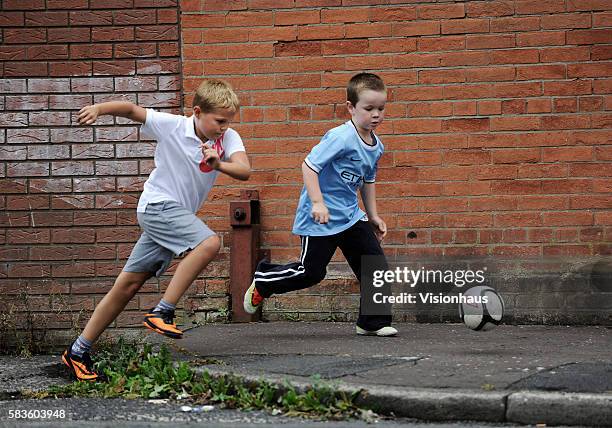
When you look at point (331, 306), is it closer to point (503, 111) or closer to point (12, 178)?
point (503, 111)

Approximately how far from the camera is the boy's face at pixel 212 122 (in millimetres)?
5602

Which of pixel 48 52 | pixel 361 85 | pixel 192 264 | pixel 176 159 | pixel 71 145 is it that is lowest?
pixel 192 264

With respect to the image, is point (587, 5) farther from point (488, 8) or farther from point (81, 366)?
point (81, 366)

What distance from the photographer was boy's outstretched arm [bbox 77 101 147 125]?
524 cm

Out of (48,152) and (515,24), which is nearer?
(515,24)

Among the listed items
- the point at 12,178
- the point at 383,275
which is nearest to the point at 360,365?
the point at 383,275

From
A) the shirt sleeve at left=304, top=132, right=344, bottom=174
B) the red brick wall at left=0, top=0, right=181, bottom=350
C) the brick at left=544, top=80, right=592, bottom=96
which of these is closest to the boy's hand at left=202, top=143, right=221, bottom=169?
the shirt sleeve at left=304, top=132, right=344, bottom=174

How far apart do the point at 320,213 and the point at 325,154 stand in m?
0.40

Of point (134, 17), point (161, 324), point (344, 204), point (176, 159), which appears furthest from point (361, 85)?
point (134, 17)

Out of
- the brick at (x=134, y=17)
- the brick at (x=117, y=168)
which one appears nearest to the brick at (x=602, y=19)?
the brick at (x=134, y=17)

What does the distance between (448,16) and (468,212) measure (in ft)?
4.57

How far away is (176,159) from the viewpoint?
568 cm

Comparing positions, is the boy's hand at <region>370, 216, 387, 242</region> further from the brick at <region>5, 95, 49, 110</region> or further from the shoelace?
the brick at <region>5, 95, 49, 110</region>

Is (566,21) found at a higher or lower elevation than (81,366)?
higher
